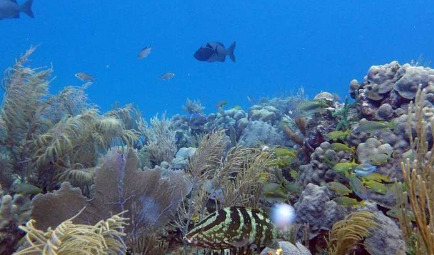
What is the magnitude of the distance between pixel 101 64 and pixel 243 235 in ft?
454

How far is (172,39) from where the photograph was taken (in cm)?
14362

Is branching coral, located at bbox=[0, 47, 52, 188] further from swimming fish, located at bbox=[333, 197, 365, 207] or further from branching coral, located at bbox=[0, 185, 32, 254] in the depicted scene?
swimming fish, located at bbox=[333, 197, 365, 207]

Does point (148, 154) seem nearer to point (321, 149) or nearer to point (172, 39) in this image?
point (321, 149)

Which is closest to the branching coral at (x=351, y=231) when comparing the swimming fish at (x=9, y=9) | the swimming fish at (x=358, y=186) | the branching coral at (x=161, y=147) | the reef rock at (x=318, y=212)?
the reef rock at (x=318, y=212)

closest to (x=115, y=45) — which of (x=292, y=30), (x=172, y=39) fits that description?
(x=172, y=39)

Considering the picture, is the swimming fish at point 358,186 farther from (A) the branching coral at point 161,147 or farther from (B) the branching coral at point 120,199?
(A) the branching coral at point 161,147

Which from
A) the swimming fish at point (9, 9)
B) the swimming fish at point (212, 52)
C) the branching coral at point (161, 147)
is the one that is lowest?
the branching coral at point (161, 147)

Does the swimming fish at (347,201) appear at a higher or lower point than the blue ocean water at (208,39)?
lower

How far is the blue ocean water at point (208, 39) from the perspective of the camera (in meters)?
122

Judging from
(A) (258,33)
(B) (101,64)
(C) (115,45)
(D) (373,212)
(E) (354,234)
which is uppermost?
(A) (258,33)

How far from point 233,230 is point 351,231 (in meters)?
1.62

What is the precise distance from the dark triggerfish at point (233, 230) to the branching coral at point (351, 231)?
1085 mm

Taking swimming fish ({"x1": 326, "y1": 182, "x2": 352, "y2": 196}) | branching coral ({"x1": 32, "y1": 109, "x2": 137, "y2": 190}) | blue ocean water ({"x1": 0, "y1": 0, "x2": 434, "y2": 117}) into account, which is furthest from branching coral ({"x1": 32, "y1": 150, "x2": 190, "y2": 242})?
blue ocean water ({"x1": 0, "y1": 0, "x2": 434, "y2": 117})

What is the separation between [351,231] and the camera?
157 inches
